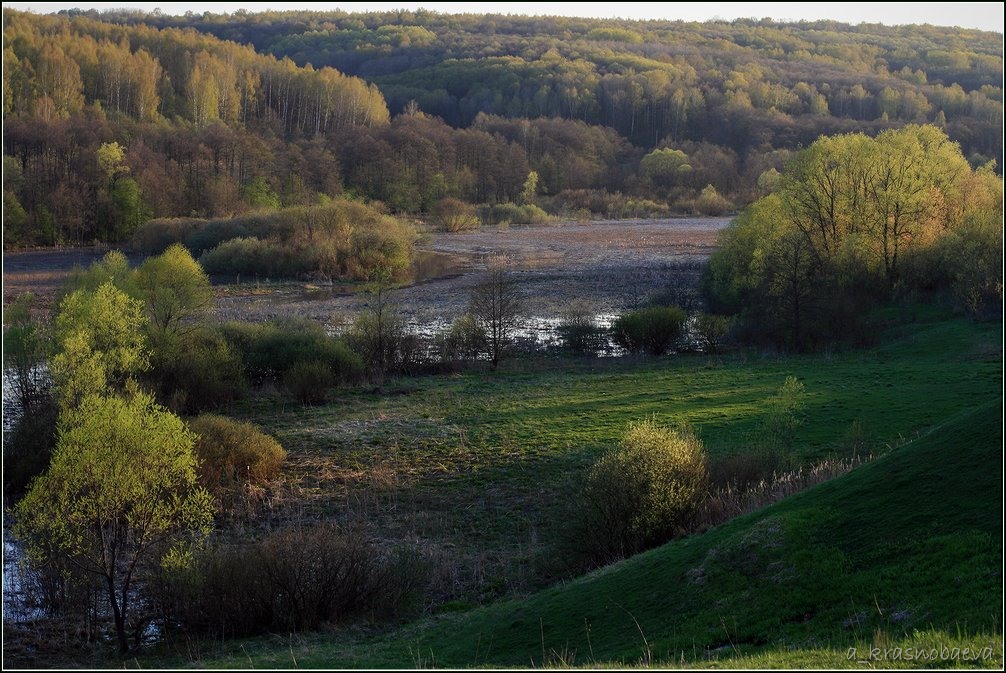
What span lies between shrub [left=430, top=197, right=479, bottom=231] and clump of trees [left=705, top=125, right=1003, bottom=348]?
50.7 m

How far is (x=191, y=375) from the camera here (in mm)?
36438

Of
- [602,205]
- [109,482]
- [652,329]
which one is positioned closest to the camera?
[109,482]

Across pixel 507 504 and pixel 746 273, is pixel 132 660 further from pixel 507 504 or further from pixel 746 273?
pixel 746 273

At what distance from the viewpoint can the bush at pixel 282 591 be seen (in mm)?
18734

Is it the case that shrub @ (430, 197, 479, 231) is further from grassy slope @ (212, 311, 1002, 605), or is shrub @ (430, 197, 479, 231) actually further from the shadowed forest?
grassy slope @ (212, 311, 1002, 605)

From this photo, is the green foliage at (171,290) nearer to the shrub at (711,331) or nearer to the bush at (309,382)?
the bush at (309,382)

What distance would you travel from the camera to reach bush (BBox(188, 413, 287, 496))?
90.7ft

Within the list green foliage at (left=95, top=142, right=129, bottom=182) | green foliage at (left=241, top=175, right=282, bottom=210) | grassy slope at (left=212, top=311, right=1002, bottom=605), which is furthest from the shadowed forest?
green foliage at (left=241, top=175, right=282, bottom=210)

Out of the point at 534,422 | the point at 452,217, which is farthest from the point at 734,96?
the point at 534,422

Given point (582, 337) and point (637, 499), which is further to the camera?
point (582, 337)

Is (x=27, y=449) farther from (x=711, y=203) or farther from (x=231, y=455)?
(x=711, y=203)

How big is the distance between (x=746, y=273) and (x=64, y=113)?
95065 millimetres

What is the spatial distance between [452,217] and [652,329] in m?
58.2

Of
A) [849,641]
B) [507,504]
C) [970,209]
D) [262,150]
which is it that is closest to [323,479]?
[507,504]
